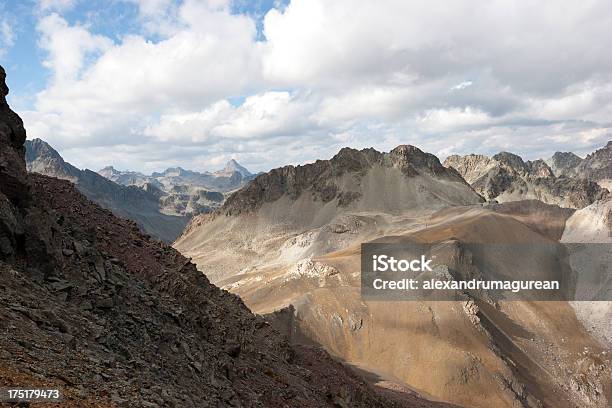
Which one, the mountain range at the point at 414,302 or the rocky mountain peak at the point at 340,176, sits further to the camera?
the rocky mountain peak at the point at 340,176

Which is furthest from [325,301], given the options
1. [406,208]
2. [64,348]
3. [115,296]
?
[406,208]

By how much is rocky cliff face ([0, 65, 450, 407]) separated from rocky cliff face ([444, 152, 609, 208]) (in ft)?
439

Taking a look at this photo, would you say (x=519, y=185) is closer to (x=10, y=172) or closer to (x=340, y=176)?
(x=340, y=176)

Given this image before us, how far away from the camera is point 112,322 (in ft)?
37.6

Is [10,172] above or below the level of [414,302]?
above

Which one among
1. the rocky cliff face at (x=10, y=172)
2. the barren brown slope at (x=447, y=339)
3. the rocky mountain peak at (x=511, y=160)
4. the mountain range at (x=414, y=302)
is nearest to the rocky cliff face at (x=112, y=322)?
the rocky cliff face at (x=10, y=172)

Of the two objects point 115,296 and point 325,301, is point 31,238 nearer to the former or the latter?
point 115,296

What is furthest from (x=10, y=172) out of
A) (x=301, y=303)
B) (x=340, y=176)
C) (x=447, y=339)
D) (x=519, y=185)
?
(x=519, y=185)

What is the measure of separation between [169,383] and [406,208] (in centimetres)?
10186

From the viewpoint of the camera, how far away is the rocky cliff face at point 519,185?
139 metres

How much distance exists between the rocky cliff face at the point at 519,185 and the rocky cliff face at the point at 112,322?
133679mm

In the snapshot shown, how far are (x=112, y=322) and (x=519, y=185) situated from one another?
16293 centimetres

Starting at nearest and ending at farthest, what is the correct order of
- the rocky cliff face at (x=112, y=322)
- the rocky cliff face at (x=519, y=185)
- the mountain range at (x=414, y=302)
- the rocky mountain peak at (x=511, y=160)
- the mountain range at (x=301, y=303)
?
the rocky cliff face at (x=112, y=322) → the mountain range at (x=301, y=303) → the mountain range at (x=414, y=302) → the rocky cliff face at (x=519, y=185) → the rocky mountain peak at (x=511, y=160)

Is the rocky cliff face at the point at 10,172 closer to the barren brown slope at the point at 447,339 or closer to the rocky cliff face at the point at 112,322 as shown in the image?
the rocky cliff face at the point at 112,322
